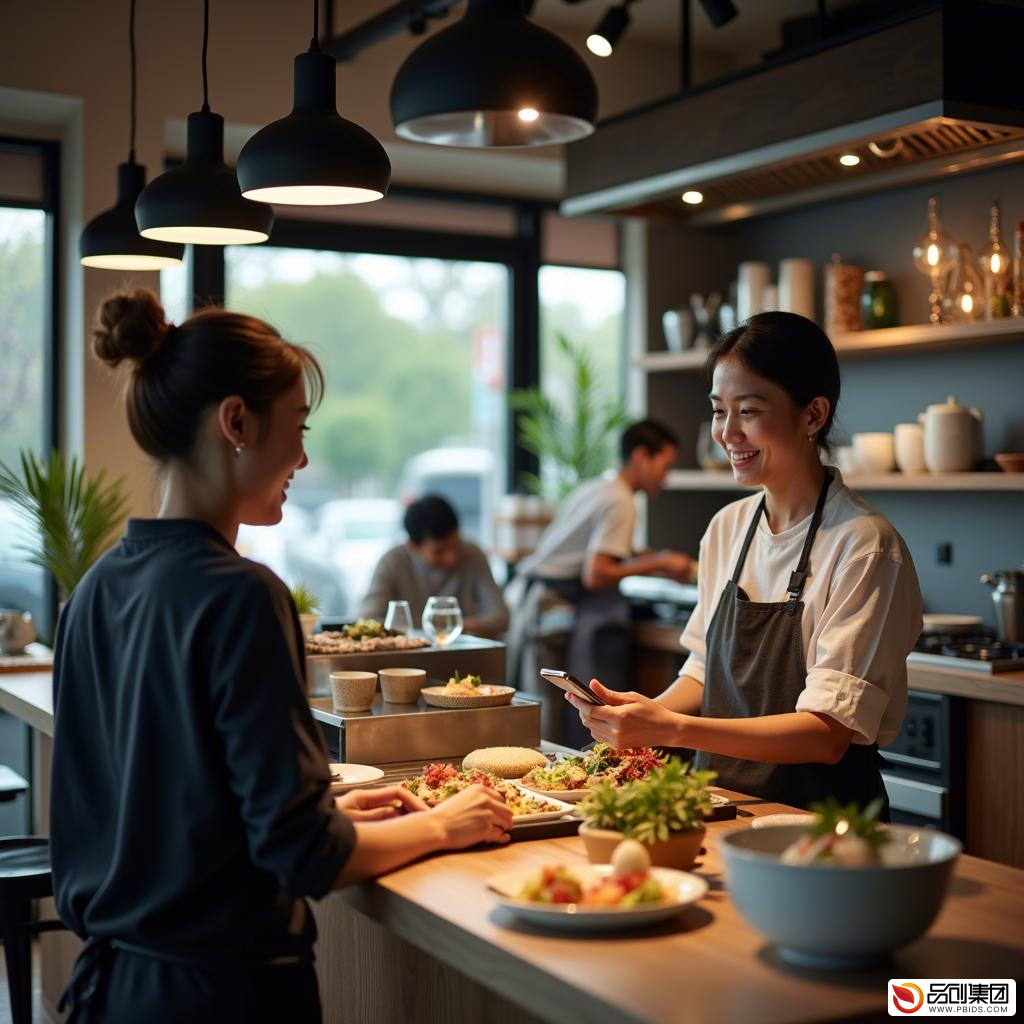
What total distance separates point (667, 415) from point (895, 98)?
2.52 meters

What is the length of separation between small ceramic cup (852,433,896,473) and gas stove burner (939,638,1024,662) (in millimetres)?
731

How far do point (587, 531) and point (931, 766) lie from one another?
181cm

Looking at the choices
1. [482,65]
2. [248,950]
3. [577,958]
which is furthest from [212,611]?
[482,65]

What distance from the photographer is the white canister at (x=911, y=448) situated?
4.57 m

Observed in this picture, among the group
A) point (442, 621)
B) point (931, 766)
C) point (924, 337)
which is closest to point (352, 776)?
point (442, 621)

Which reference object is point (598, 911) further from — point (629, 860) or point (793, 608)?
point (793, 608)

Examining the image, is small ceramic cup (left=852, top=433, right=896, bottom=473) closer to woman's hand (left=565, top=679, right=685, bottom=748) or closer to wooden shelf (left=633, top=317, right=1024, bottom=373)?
wooden shelf (left=633, top=317, right=1024, bottom=373)

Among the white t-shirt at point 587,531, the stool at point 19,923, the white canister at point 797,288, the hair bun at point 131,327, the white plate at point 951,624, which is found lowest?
the stool at point 19,923

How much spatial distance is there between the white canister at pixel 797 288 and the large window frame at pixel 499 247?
152 cm

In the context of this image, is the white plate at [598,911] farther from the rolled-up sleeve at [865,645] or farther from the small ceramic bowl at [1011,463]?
the small ceramic bowl at [1011,463]

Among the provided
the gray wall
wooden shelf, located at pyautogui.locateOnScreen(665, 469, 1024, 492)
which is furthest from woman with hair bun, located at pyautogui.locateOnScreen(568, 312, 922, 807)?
the gray wall

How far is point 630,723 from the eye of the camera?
83.7 inches

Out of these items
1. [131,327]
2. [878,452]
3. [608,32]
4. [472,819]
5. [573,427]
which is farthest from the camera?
[573,427]

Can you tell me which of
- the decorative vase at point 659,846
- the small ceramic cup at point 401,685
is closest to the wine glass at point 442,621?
the small ceramic cup at point 401,685
